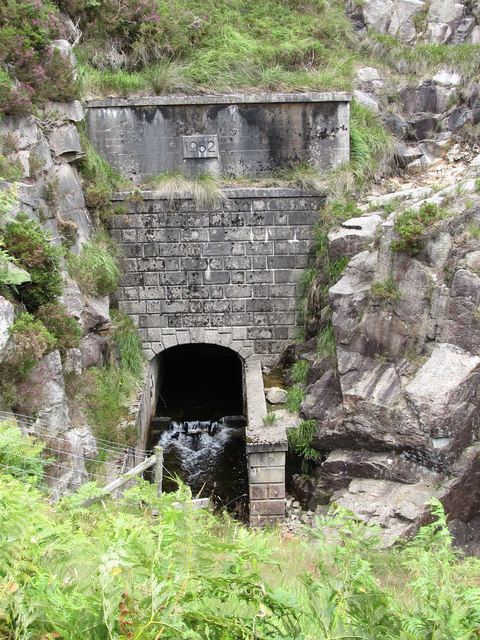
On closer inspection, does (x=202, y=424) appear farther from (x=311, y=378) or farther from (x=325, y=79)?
(x=325, y=79)

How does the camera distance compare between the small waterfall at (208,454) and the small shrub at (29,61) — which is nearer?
the small shrub at (29,61)

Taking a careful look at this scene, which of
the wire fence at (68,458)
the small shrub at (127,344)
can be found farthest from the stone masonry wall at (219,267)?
the wire fence at (68,458)

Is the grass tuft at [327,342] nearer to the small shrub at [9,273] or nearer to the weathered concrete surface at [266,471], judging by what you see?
the weathered concrete surface at [266,471]

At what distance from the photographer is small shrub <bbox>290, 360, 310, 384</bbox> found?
1212 cm

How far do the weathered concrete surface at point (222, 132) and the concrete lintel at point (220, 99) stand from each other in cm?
2

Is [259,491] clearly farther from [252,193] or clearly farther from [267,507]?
[252,193]

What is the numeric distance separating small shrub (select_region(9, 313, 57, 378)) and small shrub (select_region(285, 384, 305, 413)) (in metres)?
5.34

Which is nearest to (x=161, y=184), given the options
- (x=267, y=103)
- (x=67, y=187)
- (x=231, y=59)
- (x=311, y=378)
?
(x=67, y=187)

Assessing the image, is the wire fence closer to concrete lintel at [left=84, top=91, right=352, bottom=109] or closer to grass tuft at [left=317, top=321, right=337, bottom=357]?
grass tuft at [left=317, top=321, right=337, bottom=357]

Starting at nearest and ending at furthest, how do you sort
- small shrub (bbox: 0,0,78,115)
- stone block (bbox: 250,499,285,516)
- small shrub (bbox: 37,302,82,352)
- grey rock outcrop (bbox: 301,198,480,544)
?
small shrub (bbox: 37,302,82,352) → grey rock outcrop (bbox: 301,198,480,544) → stone block (bbox: 250,499,285,516) → small shrub (bbox: 0,0,78,115)

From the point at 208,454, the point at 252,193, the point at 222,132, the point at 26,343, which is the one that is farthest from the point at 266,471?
the point at 222,132

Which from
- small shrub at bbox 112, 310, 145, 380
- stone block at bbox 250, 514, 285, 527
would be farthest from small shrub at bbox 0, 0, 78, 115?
stone block at bbox 250, 514, 285, 527

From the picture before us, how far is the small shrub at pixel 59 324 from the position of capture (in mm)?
8695

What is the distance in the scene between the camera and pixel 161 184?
1280 cm
